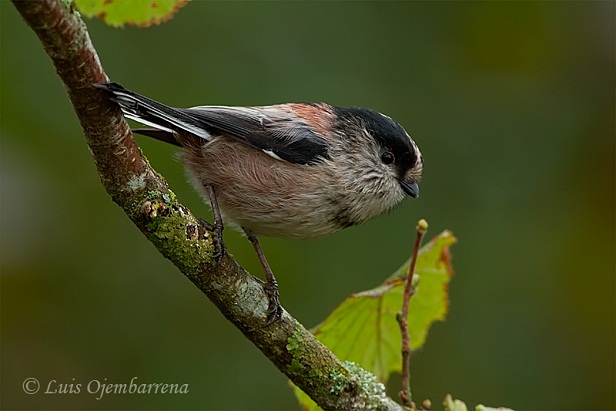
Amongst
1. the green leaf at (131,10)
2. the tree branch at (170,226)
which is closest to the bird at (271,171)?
the tree branch at (170,226)

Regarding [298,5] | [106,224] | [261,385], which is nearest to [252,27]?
[298,5]

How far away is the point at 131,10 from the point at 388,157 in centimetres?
168

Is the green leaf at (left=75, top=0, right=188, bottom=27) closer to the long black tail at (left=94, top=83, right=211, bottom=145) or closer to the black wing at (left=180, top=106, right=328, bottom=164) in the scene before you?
the long black tail at (left=94, top=83, right=211, bottom=145)

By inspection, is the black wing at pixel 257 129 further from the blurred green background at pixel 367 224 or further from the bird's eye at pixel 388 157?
the blurred green background at pixel 367 224

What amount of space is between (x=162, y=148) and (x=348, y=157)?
1.58 metres

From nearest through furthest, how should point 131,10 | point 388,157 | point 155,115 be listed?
1. point 131,10
2. point 155,115
3. point 388,157

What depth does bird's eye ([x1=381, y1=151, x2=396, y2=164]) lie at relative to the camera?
148 inches

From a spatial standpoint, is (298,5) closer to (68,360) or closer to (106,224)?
(106,224)

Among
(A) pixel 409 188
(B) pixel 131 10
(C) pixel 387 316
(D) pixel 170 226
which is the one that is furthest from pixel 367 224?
(B) pixel 131 10

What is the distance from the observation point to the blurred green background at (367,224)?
15.3ft
